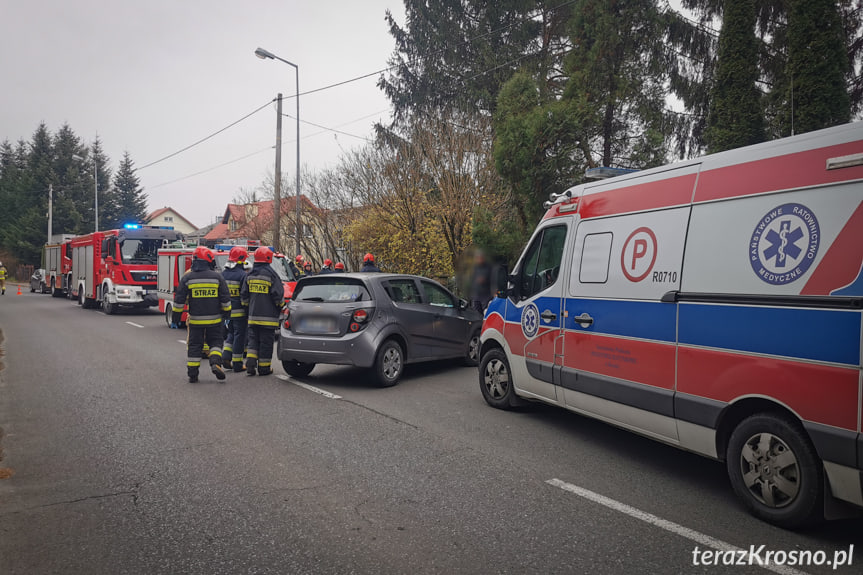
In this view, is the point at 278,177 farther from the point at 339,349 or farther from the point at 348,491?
the point at 348,491

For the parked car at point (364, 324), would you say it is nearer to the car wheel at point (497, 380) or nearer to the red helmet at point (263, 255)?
the red helmet at point (263, 255)

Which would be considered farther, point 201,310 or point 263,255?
point 263,255

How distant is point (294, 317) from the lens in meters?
8.40

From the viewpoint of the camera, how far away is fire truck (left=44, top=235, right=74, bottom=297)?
88.8 feet

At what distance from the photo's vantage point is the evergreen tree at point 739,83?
42.6 ft

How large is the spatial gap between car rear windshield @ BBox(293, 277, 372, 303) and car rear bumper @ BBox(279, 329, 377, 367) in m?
0.54

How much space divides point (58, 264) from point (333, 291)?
27.1 meters

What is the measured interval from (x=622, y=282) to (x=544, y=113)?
9.73 metres

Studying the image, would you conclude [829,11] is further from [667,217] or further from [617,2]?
[667,217]

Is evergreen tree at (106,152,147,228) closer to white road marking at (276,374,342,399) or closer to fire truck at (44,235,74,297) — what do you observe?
fire truck at (44,235,74,297)

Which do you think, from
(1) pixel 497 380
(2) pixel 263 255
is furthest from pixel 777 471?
(2) pixel 263 255

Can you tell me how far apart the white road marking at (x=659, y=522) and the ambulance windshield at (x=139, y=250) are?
18827 millimetres

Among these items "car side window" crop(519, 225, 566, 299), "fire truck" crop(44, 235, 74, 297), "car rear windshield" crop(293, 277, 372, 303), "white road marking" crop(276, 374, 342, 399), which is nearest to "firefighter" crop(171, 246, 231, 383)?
"white road marking" crop(276, 374, 342, 399)

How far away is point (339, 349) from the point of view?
7.94 meters
